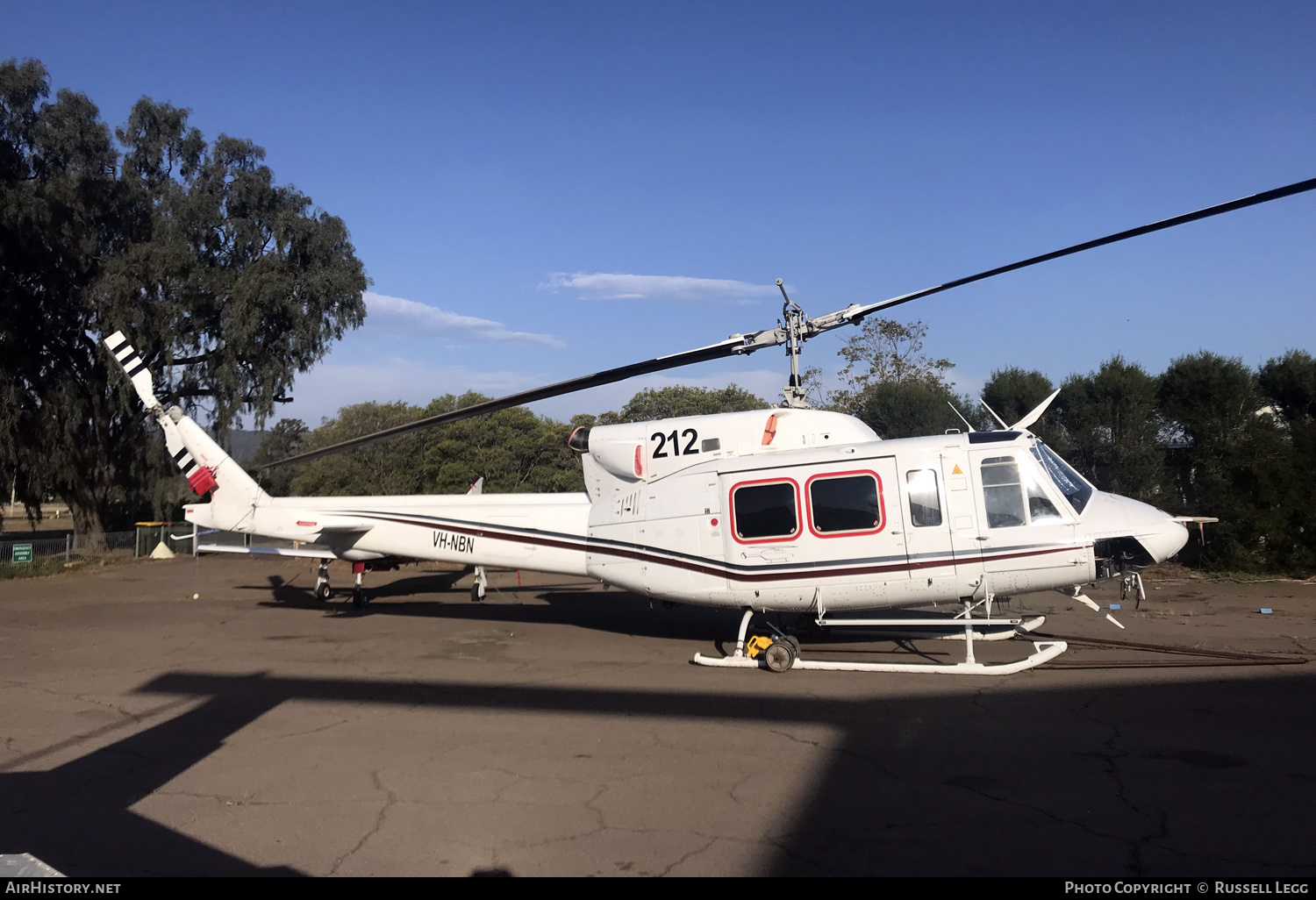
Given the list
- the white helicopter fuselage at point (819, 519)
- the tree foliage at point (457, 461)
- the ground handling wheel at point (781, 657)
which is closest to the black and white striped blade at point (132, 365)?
the white helicopter fuselage at point (819, 519)

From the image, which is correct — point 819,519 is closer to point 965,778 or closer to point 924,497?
point 924,497

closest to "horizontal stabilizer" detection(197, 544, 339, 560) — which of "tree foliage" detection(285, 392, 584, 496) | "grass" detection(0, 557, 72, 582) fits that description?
"grass" detection(0, 557, 72, 582)

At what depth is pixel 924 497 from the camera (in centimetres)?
904

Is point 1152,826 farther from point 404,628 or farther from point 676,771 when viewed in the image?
point 404,628

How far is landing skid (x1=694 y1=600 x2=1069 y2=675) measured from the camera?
8641 millimetres

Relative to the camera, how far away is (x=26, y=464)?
25.0m

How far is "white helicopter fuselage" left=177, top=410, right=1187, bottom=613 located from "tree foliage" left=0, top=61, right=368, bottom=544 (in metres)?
20.4

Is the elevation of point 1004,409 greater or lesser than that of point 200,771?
greater

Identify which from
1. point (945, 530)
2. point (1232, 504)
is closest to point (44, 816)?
point (945, 530)

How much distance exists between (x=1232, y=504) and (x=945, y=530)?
12944 millimetres

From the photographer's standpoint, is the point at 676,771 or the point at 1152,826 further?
the point at 676,771

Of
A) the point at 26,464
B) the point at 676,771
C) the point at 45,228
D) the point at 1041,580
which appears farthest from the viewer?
the point at 26,464

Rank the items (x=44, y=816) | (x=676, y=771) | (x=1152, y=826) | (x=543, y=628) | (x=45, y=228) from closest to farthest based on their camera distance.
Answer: (x=1152, y=826) → (x=44, y=816) → (x=676, y=771) → (x=543, y=628) → (x=45, y=228)

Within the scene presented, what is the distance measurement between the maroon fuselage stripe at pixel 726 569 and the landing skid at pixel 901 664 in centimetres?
56
